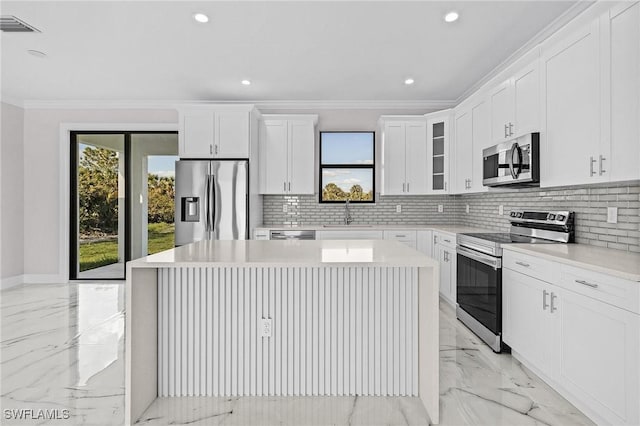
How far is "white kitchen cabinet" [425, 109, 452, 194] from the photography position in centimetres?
475

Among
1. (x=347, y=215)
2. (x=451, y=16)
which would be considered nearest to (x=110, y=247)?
(x=347, y=215)

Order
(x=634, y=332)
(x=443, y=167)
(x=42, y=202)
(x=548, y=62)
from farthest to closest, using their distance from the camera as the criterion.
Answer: (x=42, y=202)
(x=443, y=167)
(x=548, y=62)
(x=634, y=332)

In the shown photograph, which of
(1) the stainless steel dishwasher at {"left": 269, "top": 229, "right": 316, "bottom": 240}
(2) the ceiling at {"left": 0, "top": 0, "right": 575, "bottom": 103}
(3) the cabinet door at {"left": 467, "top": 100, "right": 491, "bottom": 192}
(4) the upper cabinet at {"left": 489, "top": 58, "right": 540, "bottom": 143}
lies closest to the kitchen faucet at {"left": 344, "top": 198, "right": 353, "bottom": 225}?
(1) the stainless steel dishwasher at {"left": 269, "top": 229, "right": 316, "bottom": 240}

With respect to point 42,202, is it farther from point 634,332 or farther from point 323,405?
point 634,332

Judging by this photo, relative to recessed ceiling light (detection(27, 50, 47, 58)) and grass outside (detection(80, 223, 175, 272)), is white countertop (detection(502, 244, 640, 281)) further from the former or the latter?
grass outside (detection(80, 223, 175, 272))

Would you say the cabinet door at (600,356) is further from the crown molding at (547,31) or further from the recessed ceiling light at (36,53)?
the recessed ceiling light at (36,53)

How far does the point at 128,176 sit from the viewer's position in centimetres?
571

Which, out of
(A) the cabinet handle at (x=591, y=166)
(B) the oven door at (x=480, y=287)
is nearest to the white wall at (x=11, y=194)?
(B) the oven door at (x=480, y=287)

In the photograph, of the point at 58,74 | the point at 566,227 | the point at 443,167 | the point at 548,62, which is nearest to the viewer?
the point at 548,62

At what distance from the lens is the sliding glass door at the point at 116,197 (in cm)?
561

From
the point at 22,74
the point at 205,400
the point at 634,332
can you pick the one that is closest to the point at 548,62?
the point at 634,332

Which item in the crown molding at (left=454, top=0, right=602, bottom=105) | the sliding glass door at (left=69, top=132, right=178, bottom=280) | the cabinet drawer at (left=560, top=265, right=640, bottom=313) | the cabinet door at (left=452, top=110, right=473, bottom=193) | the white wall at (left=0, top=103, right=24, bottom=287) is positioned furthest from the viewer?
→ the sliding glass door at (left=69, top=132, right=178, bottom=280)

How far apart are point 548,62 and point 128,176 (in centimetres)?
554

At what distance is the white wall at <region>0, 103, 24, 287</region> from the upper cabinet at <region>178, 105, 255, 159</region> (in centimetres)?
261
